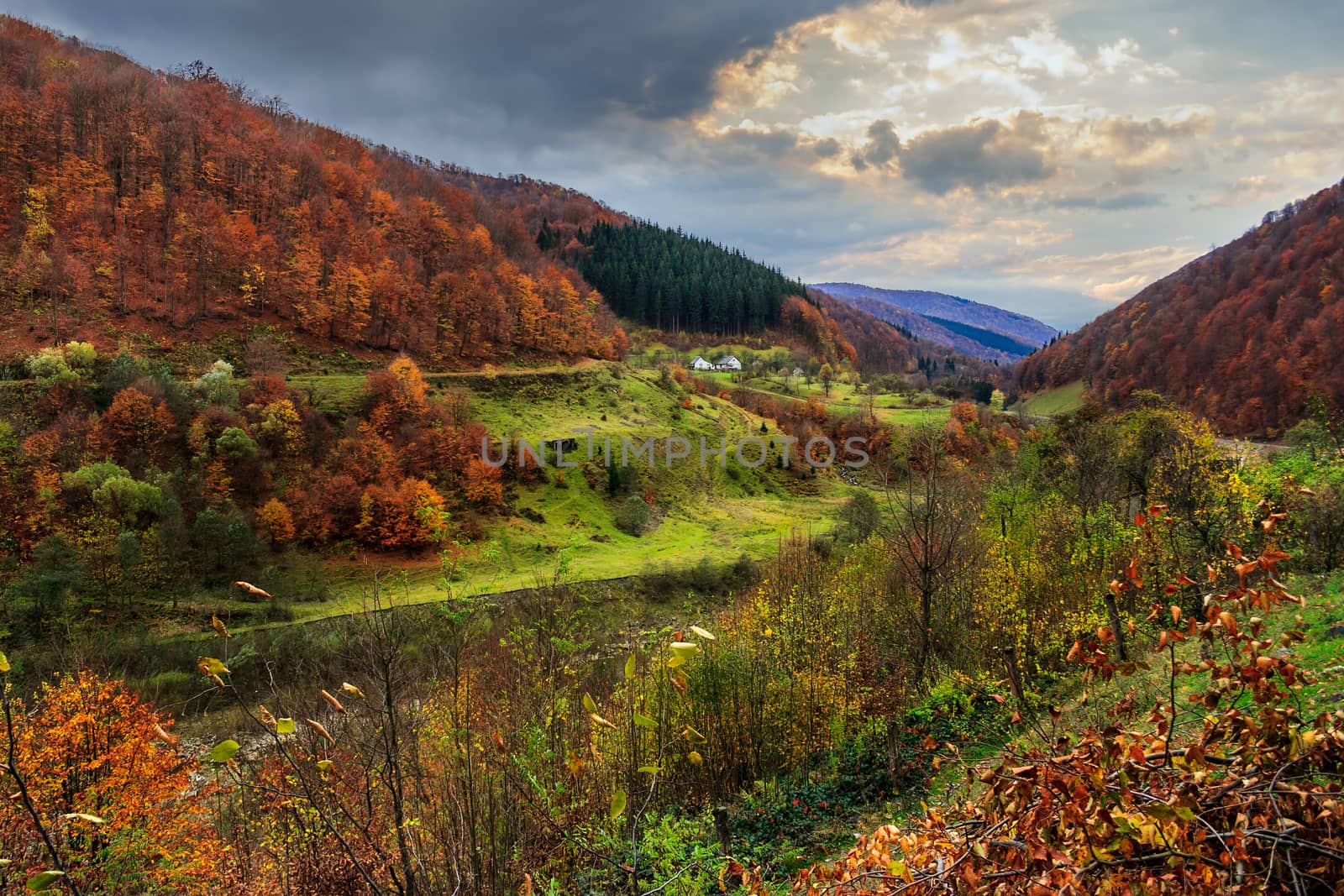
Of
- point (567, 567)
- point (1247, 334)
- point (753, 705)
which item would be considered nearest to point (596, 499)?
point (753, 705)

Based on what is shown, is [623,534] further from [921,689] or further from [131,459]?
[921,689]

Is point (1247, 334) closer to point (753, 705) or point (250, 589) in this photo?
point (753, 705)

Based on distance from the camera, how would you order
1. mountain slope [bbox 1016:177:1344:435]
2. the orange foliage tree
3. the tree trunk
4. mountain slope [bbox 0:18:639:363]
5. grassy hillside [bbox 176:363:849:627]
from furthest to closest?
mountain slope [bbox 1016:177:1344:435] → mountain slope [bbox 0:18:639:363] → grassy hillside [bbox 176:363:849:627] → the orange foliage tree → the tree trunk

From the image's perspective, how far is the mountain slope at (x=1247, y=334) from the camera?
75.1 metres

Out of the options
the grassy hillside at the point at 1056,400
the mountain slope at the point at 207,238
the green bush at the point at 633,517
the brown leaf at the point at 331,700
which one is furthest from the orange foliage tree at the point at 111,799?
the grassy hillside at the point at 1056,400

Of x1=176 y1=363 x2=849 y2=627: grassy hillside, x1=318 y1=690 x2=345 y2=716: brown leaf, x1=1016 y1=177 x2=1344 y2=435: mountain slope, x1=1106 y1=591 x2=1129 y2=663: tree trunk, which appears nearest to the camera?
x1=318 y1=690 x2=345 y2=716: brown leaf

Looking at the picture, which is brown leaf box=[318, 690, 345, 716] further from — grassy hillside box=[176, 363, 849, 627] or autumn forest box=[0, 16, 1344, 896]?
grassy hillside box=[176, 363, 849, 627]

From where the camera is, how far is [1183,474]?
17906 mm

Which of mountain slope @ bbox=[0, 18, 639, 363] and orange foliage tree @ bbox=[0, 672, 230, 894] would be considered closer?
orange foliage tree @ bbox=[0, 672, 230, 894]

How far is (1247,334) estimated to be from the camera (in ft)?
287

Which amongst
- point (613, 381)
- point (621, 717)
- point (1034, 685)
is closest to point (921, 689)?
point (1034, 685)

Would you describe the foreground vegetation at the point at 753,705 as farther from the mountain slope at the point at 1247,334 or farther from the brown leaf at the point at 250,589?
the mountain slope at the point at 1247,334

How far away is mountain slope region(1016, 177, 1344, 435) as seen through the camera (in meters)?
75.1

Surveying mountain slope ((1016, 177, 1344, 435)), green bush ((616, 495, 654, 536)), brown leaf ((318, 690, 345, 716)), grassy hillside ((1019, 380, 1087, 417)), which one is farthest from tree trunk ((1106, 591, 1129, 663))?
grassy hillside ((1019, 380, 1087, 417))
